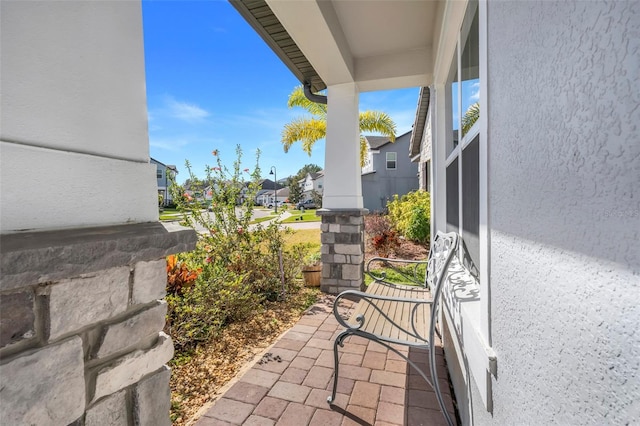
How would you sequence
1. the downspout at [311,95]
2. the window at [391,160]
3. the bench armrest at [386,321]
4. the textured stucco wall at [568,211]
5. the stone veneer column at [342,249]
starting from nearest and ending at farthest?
the textured stucco wall at [568,211]
the bench armrest at [386,321]
the stone veneer column at [342,249]
the downspout at [311,95]
the window at [391,160]

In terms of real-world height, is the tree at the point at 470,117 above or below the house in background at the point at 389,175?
below

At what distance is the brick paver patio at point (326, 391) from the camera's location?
195 centimetres

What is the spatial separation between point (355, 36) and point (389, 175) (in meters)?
17.5

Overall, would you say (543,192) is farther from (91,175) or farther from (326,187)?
(326,187)

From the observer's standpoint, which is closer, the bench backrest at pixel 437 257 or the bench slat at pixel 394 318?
the bench slat at pixel 394 318

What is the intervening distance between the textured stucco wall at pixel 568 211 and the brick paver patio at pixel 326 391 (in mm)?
1211

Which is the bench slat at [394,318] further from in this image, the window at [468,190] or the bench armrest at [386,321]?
the window at [468,190]

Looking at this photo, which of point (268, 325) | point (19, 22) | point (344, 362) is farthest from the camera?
point (268, 325)

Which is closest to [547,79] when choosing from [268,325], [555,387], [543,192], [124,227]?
[543,192]

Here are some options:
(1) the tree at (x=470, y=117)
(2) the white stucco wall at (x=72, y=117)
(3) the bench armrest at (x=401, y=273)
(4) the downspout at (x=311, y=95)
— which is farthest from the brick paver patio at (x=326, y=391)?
(4) the downspout at (x=311, y=95)

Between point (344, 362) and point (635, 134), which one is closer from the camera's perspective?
point (635, 134)

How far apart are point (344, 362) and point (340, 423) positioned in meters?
0.72

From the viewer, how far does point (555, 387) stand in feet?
2.24

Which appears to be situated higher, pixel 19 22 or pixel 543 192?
pixel 19 22
